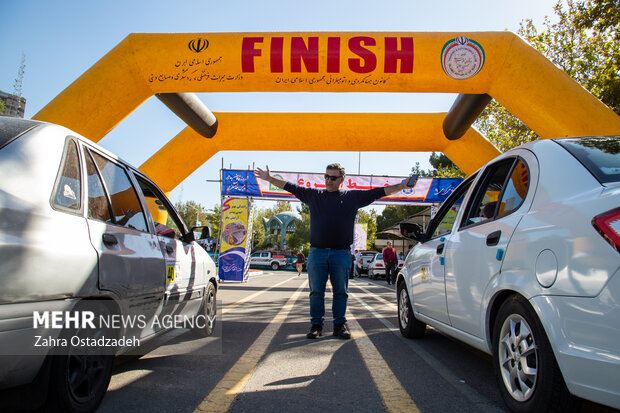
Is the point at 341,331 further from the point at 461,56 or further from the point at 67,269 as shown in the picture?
the point at 461,56

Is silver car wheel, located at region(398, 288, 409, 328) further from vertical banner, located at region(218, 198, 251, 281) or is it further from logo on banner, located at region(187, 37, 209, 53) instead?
vertical banner, located at region(218, 198, 251, 281)

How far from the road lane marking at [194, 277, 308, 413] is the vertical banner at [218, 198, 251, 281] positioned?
11439 millimetres

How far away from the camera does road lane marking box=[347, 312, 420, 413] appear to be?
8.54 ft

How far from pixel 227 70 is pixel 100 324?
18.1ft

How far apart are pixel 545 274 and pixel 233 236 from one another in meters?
14.9

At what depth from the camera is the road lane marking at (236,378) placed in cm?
254

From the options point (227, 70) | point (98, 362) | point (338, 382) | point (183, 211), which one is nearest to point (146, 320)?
point (98, 362)

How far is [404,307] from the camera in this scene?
5.08 meters

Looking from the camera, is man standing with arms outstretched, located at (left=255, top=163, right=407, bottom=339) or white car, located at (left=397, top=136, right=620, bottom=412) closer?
white car, located at (left=397, top=136, right=620, bottom=412)

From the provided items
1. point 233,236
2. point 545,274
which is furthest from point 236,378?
point 233,236

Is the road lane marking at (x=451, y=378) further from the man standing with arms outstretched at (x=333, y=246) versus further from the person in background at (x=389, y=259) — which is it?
the person in background at (x=389, y=259)

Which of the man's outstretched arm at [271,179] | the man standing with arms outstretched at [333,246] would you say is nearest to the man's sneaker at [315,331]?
the man standing with arms outstretched at [333,246]

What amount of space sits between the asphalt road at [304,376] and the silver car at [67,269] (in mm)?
405
